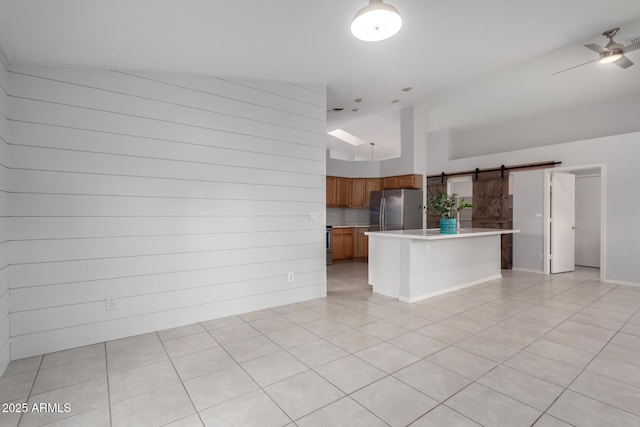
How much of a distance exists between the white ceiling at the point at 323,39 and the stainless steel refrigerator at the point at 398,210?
254cm

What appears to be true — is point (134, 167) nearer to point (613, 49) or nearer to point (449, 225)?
point (449, 225)

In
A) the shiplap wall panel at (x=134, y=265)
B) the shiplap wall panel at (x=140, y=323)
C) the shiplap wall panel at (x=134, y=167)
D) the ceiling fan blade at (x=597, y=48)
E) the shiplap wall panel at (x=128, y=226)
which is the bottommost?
the shiplap wall panel at (x=140, y=323)

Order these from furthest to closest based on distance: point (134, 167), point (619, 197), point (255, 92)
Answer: point (619, 197), point (255, 92), point (134, 167)

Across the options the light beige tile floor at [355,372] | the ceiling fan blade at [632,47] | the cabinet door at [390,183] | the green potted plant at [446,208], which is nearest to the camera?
the light beige tile floor at [355,372]

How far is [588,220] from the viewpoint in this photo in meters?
6.84

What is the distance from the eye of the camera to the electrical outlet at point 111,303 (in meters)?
2.79

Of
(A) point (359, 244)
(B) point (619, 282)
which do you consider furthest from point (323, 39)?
→ (B) point (619, 282)

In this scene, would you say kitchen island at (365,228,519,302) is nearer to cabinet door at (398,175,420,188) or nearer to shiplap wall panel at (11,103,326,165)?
cabinet door at (398,175,420,188)

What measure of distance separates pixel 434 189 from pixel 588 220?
133 inches

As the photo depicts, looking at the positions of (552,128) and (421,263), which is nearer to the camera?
(421,263)

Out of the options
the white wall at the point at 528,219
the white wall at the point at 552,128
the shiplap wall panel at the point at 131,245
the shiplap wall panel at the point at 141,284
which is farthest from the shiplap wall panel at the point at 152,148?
the white wall at the point at 552,128

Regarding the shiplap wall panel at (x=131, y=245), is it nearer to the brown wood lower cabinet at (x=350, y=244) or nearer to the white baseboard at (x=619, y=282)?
the brown wood lower cabinet at (x=350, y=244)

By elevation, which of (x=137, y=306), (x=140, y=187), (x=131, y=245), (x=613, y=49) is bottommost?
(x=137, y=306)

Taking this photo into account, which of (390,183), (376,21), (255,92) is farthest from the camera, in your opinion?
(390,183)
